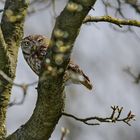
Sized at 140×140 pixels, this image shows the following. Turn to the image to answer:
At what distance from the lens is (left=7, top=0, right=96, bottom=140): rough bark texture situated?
5.23 m

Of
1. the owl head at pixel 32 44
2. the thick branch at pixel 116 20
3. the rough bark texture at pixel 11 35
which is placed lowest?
the owl head at pixel 32 44

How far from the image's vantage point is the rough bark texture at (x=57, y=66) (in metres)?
5.23

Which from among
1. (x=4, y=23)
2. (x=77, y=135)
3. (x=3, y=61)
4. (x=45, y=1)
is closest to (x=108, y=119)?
(x=3, y=61)

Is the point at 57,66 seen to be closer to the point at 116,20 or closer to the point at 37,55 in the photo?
the point at 116,20

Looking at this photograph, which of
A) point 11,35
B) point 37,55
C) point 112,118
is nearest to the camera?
point 112,118

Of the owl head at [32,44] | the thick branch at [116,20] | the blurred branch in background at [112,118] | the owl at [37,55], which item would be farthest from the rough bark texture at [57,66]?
the owl head at [32,44]

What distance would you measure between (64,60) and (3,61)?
2.48ft

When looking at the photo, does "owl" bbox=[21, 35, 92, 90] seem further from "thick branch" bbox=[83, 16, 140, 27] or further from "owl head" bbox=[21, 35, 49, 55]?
"thick branch" bbox=[83, 16, 140, 27]

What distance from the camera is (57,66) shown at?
5.31 metres

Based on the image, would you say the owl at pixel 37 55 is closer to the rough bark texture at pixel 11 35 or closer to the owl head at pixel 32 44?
the owl head at pixel 32 44

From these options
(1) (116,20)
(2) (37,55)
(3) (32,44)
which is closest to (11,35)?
(2) (37,55)

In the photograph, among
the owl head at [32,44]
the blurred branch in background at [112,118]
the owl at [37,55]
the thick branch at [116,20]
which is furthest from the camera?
the owl head at [32,44]

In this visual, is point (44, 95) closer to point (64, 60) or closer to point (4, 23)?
point (64, 60)

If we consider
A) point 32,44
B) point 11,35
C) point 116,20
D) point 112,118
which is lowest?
point 32,44
